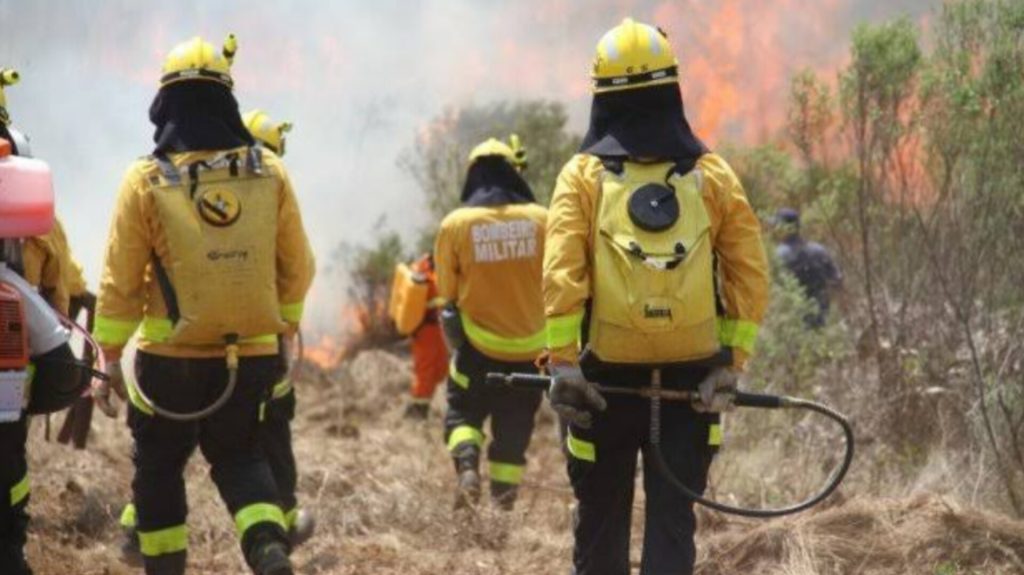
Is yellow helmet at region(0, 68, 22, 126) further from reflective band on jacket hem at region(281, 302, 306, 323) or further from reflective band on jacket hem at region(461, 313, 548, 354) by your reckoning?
reflective band on jacket hem at region(461, 313, 548, 354)

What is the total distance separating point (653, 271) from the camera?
4039mm

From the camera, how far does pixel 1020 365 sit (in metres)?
6.59

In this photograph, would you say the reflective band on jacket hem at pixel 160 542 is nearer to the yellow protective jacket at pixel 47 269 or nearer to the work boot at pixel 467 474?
the yellow protective jacket at pixel 47 269

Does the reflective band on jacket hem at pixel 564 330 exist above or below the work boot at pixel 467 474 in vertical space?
above

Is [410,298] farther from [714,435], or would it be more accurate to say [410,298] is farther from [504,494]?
[714,435]

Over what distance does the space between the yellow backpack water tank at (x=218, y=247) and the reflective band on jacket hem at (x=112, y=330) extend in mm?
172

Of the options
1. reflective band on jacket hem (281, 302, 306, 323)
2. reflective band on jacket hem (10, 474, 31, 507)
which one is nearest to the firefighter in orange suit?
reflective band on jacket hem (281, 302, 306, 323)

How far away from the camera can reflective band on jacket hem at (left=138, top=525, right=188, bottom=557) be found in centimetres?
517

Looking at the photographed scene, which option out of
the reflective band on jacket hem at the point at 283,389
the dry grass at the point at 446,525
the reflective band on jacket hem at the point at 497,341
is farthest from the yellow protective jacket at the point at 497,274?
the reflective band on jacket hem at the point at 283,389

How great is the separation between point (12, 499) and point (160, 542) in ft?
2.84

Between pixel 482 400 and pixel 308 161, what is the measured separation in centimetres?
950

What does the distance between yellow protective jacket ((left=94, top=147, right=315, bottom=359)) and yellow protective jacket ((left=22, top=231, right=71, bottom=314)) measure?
0.17m

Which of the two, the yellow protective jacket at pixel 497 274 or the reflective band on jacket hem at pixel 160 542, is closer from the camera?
the reflective band on jacket hem at pixel 160 542

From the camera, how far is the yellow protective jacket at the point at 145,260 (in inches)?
192
